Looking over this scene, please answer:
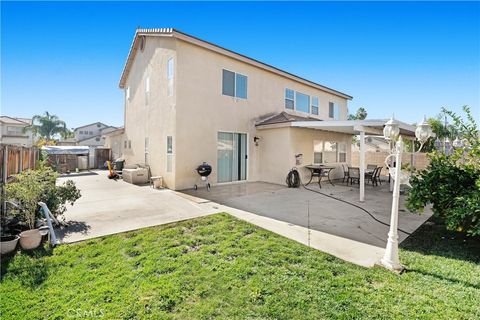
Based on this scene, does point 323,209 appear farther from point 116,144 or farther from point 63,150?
point 63,150

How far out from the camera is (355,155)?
20.6m

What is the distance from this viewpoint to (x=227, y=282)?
129 inches

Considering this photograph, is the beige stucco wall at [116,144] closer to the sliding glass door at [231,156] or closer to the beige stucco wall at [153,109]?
the beige stucco wall at [153,109]

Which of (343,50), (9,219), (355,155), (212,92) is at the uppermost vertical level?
(343,50)

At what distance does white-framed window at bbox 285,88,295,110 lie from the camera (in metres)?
14.8

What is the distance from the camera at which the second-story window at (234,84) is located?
455 inches

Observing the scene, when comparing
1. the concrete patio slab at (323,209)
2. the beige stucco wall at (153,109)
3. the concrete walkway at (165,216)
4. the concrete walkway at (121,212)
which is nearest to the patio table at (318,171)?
the concrete patio slab at (323,209)

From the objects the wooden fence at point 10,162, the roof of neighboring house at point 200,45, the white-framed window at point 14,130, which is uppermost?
the roof of neighboring house at point 200,45

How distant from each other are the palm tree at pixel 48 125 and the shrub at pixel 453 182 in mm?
60776

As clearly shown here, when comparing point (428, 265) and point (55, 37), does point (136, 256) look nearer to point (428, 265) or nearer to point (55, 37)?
point (428, 265)

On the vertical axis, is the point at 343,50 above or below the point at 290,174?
above

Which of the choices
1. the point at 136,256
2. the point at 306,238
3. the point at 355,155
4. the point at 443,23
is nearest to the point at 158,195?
the point at 136,256

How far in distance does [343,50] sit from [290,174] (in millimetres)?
8728

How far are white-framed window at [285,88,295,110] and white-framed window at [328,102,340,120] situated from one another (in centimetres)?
458
